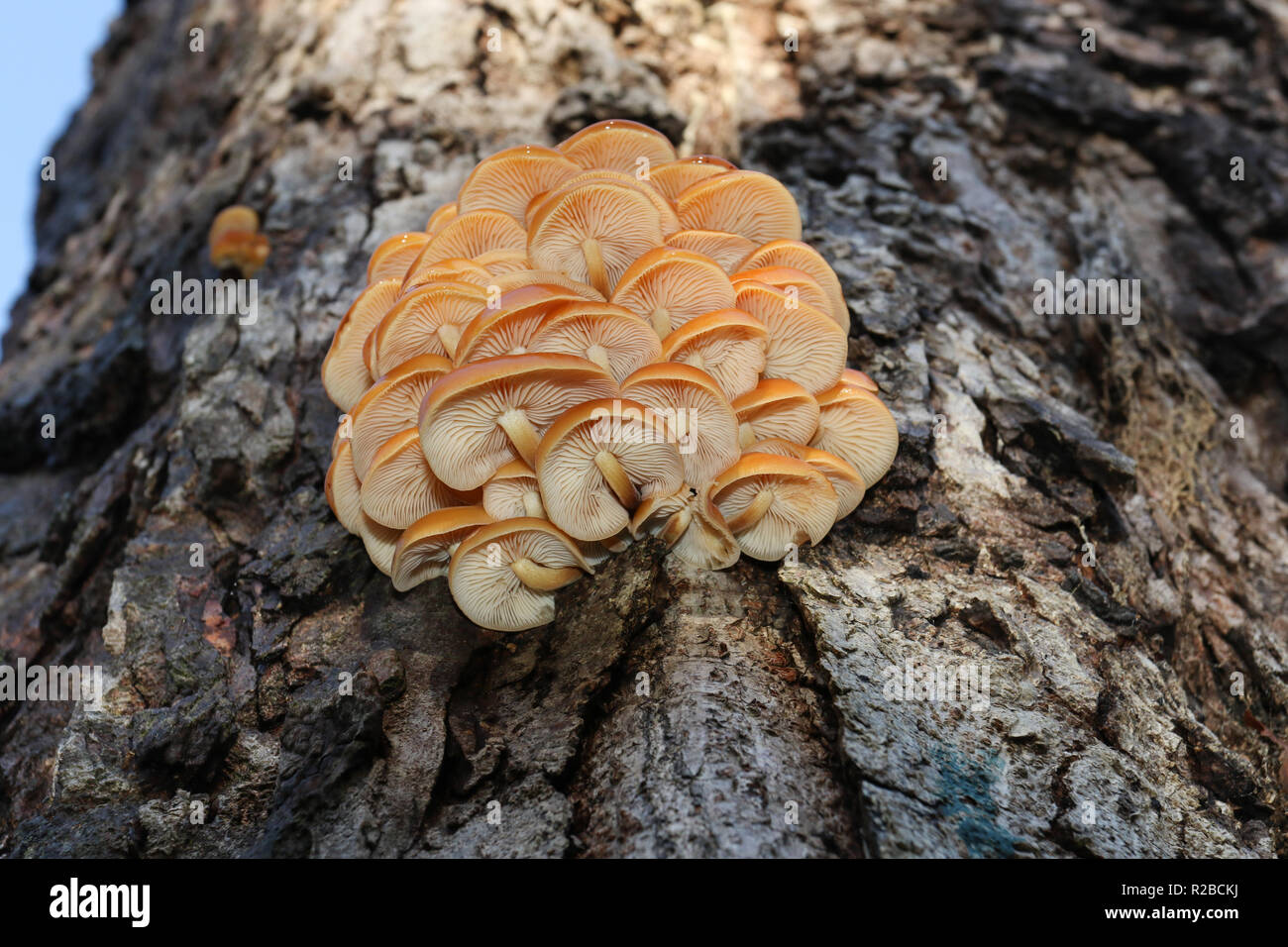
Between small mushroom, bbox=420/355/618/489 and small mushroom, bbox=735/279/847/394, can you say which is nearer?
small mushroom, bbox=420/355/618/489

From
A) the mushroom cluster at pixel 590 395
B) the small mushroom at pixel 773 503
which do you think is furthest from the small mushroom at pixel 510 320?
the small mushroom at pixel 773 503

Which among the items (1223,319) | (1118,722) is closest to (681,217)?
(1118,722)

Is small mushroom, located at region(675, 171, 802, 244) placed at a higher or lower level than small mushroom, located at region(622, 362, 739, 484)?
higher

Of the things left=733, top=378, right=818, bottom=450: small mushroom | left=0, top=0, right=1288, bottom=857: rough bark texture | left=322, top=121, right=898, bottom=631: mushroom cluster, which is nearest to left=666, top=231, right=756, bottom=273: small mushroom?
left=322, top=121, right=898, bottom=631: mushroom cluster

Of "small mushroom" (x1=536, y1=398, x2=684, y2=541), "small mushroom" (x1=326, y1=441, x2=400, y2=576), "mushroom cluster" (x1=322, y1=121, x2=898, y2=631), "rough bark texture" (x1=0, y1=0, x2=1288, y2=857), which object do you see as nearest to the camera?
"rough bark texture" (x1=0, y1=0, x2=1288, y2=857)

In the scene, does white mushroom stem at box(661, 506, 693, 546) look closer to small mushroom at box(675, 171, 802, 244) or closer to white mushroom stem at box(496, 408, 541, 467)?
white mushroom stem at box(496, 408, 541, 467)

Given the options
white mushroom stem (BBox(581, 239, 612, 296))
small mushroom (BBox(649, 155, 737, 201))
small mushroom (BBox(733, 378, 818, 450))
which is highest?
small mushroom (BBox(649, 155, 737, 201))

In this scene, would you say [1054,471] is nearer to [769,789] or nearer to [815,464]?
[815,464]

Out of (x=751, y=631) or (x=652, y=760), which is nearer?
(x=652, y=760)
